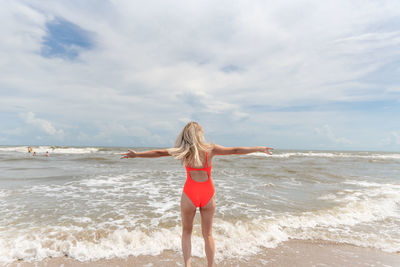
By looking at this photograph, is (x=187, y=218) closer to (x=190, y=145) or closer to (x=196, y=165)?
(x=196, y=165)

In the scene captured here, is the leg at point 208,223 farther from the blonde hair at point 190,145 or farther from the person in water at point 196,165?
the blonde hair at point 190,145

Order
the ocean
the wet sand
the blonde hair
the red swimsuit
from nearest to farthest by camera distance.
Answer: the blonde hair < the red swimsuit < the wet sand < the ocean

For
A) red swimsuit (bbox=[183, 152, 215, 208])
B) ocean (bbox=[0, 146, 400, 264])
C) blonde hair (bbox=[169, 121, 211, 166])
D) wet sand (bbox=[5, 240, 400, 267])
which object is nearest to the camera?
blonde hair (bbox=[169, 121, 211, 166])

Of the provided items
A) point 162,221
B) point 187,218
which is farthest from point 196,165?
point 162,221

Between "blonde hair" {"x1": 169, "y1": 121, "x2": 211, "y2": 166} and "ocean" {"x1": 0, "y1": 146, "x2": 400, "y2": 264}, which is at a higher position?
"blonde hair" {"x1": 169, "y1": 121, "x2": 211, "y2": 166}

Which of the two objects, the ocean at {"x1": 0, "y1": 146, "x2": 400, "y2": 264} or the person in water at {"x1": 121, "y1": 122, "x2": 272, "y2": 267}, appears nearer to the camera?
the person in water at {"x1": 121, "y1": 122, "x2": 272, "y2": 267}

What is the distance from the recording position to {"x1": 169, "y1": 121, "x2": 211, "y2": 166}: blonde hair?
10.7ft

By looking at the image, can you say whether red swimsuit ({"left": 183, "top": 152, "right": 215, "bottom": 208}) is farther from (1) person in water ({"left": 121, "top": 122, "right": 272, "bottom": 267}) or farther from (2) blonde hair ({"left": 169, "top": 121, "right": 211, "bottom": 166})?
(2) blonde hair ({"left": 169, "top": 121, "right": 211, "bottom": 166})

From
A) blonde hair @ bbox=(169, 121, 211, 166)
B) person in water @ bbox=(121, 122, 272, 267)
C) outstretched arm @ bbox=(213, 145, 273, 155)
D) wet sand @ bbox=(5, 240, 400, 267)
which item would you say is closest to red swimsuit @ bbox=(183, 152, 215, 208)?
person in water @ bbox=(121, 122, 272, 267)

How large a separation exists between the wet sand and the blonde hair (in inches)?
82.3

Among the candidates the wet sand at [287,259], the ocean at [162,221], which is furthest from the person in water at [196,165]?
the ocean at [162,221]

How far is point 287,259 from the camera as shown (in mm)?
4332

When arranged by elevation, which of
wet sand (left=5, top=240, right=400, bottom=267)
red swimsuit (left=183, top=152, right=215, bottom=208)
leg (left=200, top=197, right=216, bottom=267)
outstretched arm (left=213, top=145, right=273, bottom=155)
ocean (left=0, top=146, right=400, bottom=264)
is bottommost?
wet sand (left=5, top=240, right=400, bottom=267)

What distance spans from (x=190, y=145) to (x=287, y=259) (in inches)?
118
